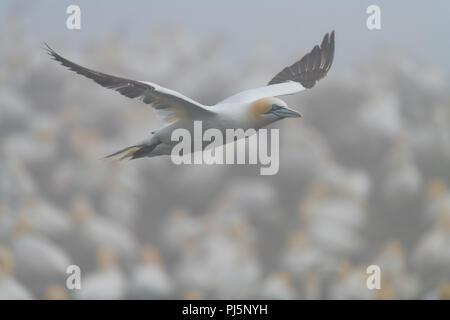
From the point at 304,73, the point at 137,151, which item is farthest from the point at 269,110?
the point at 137,151

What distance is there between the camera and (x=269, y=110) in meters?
2.27

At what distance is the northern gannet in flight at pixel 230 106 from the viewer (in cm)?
217

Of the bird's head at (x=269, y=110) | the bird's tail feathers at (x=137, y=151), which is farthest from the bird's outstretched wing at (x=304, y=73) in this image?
the bird's tail feathers at (x=137, y=151)

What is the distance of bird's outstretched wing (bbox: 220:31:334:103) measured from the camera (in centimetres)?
243

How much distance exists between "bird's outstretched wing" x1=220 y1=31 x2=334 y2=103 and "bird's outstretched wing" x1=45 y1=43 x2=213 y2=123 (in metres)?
0.21

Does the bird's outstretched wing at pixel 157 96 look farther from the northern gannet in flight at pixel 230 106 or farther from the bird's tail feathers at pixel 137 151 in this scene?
the bird's tail feathers at pixel 137 151

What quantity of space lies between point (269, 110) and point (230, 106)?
13 centimetres

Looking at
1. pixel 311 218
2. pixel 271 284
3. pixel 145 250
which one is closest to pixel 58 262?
pixel 145 250

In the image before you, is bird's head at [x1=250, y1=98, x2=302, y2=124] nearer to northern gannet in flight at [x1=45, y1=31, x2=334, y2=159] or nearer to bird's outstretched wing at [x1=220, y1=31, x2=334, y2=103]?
northern gannet in flight at [x1=45, y1=31, x2=334, y2=159]

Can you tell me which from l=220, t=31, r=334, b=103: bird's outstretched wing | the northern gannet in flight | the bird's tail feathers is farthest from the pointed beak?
the bird's tail feathers

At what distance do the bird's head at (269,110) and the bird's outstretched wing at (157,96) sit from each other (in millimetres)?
150

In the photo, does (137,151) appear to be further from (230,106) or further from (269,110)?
(269,110)

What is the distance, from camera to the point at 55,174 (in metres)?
2.83
